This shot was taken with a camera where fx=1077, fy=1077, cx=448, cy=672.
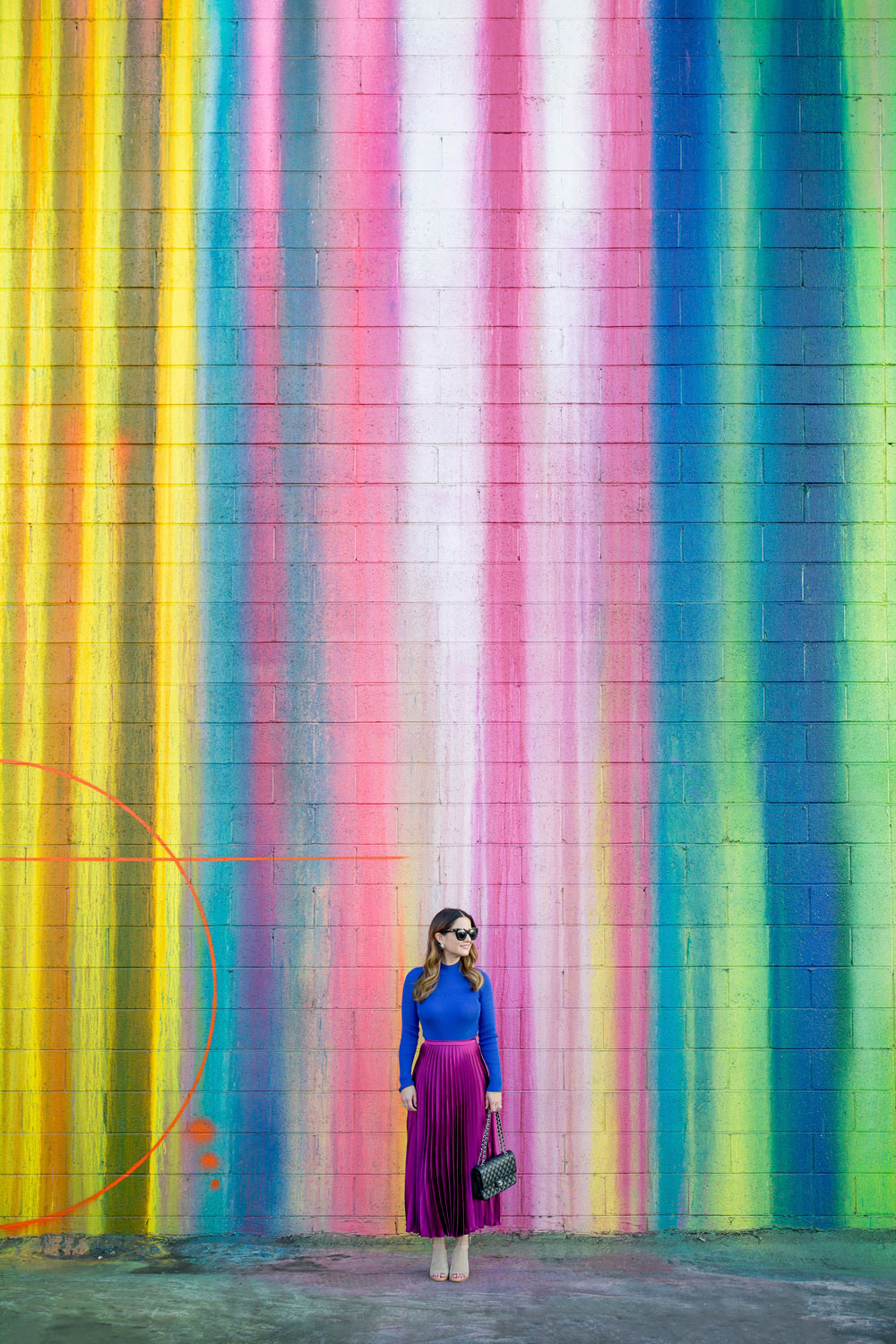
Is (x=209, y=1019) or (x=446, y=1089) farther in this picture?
(x=209, y=1019)

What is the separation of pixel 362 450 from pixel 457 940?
2623mm

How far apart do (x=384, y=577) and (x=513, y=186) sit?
7.35 feet

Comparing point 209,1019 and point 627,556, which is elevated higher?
point 627,556

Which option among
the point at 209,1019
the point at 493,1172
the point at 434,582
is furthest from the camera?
the point at 434,582

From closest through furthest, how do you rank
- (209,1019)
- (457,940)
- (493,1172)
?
(493,1172) → (457,940) → (209,1019)

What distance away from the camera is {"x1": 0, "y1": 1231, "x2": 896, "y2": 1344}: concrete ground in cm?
463

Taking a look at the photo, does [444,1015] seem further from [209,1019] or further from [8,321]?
[8,321]

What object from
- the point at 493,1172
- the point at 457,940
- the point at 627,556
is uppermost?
the point at 627,556

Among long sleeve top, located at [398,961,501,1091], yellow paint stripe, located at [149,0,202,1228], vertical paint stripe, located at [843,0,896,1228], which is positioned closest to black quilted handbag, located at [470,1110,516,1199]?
long sleeve top, located at [398,961,501,1091]

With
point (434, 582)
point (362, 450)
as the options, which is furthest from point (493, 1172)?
point (362, 450)

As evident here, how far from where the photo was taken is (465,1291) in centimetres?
505

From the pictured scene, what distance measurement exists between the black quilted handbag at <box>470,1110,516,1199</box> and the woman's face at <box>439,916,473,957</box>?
80 cm

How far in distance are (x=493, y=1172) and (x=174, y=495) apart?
376 centimetres

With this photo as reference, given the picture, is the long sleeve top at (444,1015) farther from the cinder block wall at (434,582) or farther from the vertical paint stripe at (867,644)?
the vertical paint stripe at (867,644)
